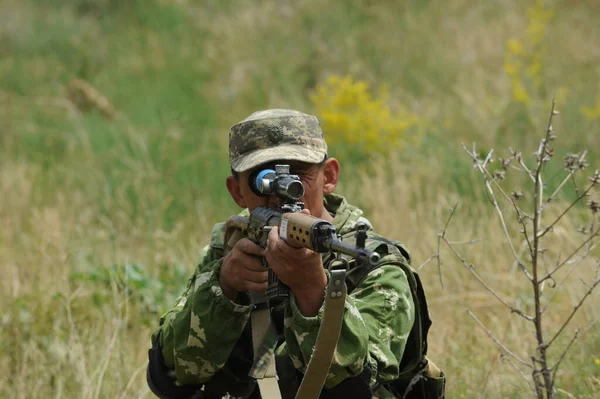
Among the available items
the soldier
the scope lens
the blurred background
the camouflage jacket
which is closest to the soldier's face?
the soldier

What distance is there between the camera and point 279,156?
9.00ft

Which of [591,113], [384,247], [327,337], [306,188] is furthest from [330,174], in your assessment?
[591,113]

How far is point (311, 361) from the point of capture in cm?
244

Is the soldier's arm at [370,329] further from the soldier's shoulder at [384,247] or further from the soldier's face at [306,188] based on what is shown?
the soldier's face at [306,188]

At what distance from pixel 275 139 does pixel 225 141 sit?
603cm

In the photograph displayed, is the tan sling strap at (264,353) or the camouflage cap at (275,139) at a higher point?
the camouflage cap at (275,139)

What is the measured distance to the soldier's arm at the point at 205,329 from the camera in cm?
272

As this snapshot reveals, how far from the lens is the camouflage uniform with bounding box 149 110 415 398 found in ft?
8.22

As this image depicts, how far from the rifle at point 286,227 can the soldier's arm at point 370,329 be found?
15 cm

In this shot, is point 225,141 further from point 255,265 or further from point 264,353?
point 255,265

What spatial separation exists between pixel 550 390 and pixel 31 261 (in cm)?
335

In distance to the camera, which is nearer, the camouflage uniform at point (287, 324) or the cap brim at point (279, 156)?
the camouflage uniform at point (287, 324)

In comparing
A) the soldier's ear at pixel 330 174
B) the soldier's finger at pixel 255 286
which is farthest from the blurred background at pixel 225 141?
the soldier's finger at pixel 255 286

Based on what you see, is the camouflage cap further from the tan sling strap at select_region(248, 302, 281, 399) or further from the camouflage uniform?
the tan sling strap at select_region(248, 302, 281, 399)
